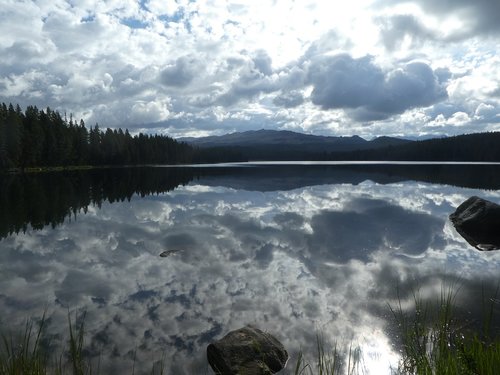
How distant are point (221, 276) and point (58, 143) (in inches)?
4351

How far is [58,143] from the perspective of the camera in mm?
111938

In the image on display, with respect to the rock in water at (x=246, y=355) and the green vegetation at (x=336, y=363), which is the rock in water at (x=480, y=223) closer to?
the green vegetation at (x=336, y=363)

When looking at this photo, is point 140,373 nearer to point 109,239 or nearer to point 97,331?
point 97,331

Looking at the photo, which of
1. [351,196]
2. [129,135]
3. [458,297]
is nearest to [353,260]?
[458,297]

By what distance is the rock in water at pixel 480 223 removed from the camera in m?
27.0

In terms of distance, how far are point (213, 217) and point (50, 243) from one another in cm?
1419

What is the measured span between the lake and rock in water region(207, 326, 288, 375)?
0.39 meters

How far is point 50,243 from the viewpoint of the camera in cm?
2439

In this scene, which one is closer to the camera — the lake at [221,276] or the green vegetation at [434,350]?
the green vegetation at [434,350]

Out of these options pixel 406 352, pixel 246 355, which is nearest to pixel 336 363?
pixel 406 352

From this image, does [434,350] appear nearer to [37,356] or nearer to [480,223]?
[37,356]

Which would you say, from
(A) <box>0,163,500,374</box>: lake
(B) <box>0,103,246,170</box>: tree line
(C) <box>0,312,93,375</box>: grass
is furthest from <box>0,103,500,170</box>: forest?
(C) <box>0,312,93,375</box>: grass

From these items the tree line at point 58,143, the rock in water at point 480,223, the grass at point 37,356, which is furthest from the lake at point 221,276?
the tree line at point 58,143

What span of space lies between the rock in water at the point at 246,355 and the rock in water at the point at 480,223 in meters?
21.0
